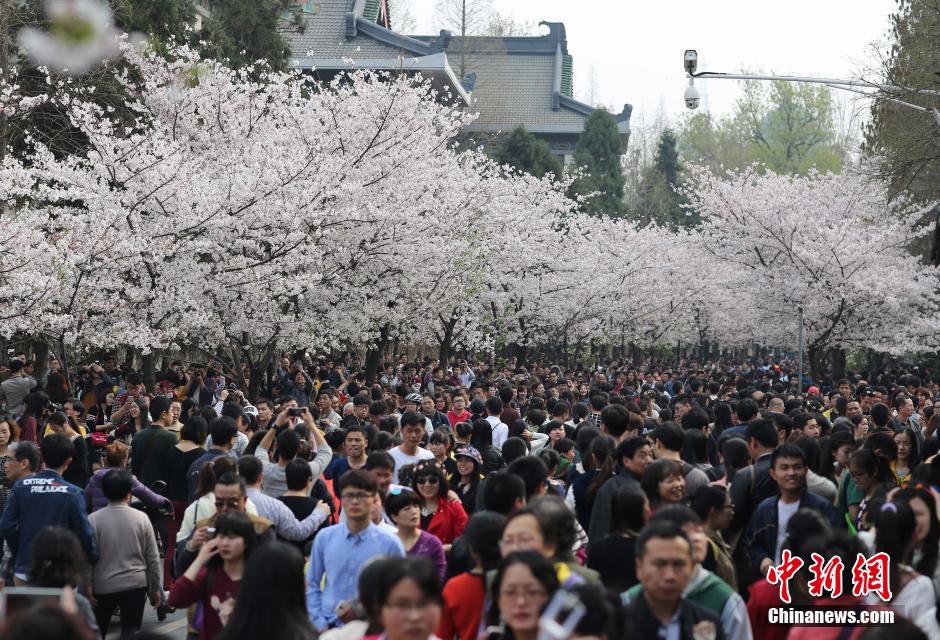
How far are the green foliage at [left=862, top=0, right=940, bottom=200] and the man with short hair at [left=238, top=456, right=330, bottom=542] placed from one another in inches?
887

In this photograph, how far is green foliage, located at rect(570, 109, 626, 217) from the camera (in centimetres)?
6109

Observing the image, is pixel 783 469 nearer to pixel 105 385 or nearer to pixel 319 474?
pixel 319 474

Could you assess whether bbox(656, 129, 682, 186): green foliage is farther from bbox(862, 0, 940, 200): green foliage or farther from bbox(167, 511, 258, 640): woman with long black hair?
bbox(167, 511, 258, 640): woman with long black hair

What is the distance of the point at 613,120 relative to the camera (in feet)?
212

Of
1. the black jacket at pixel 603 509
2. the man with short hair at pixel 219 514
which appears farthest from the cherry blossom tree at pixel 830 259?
the man with short hair at pixel 219 514

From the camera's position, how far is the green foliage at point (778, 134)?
7656 centimetres

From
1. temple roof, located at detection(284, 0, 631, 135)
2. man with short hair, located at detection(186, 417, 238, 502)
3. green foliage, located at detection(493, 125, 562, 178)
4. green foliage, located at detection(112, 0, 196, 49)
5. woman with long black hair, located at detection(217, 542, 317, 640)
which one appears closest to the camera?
woman with long black hair, located at detection(217, 542, 317, 640)

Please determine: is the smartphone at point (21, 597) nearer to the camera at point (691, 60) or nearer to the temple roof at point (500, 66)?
the camera at point (691, 60)

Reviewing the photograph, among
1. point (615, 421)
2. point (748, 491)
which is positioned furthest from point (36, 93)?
point (748, 491)

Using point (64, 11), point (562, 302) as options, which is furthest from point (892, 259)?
point (64, 11)

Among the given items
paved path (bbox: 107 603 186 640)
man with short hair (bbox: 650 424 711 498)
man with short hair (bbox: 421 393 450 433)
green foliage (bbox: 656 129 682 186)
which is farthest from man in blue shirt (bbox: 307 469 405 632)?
green foliage (bbox: 656 129 682 186)

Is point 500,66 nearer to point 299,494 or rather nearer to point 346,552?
point 299,494

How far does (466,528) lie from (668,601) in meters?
1.32

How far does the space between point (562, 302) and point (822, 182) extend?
31.1 feet
